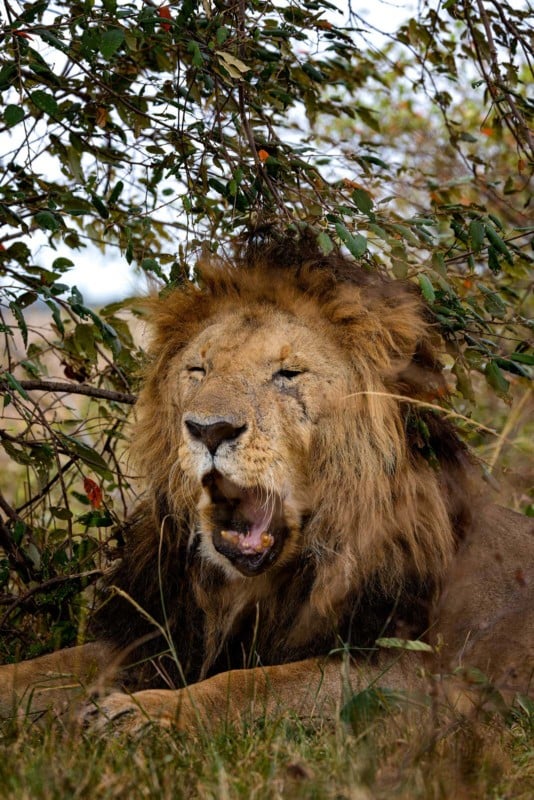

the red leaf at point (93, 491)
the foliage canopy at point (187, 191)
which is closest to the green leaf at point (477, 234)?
the foliage canopy at point (187, 191)

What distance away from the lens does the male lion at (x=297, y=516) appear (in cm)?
331

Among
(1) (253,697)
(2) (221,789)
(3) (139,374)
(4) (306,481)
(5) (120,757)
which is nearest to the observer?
(2) (221,789)

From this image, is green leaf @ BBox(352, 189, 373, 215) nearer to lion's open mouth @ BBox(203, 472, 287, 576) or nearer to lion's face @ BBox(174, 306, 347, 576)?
lion's face @ BBox(174, 306, 347, 576)

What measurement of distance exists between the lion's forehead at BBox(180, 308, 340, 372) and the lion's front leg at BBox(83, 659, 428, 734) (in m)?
0.95

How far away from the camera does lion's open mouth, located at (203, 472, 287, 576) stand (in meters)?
3.37

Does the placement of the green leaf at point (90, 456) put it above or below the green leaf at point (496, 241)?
below

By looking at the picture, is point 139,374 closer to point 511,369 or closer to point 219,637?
point 219,637

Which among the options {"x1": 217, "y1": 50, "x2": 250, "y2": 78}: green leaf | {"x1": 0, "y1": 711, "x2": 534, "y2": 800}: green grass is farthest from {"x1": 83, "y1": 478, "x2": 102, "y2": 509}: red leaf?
{"x1": 217, "y1": 50, "x2": 250, "y2": 78}: green leaf

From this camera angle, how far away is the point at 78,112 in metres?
4.18

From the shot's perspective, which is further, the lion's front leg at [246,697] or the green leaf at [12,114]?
the green leaf at [12,114]

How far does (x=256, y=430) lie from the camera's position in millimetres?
3258

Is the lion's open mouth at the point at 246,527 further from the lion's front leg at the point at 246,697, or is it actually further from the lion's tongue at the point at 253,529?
the lion's front leg at the point at 246,697

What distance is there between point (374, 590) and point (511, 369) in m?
0.88

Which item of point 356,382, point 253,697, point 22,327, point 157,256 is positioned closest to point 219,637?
point 253,697
